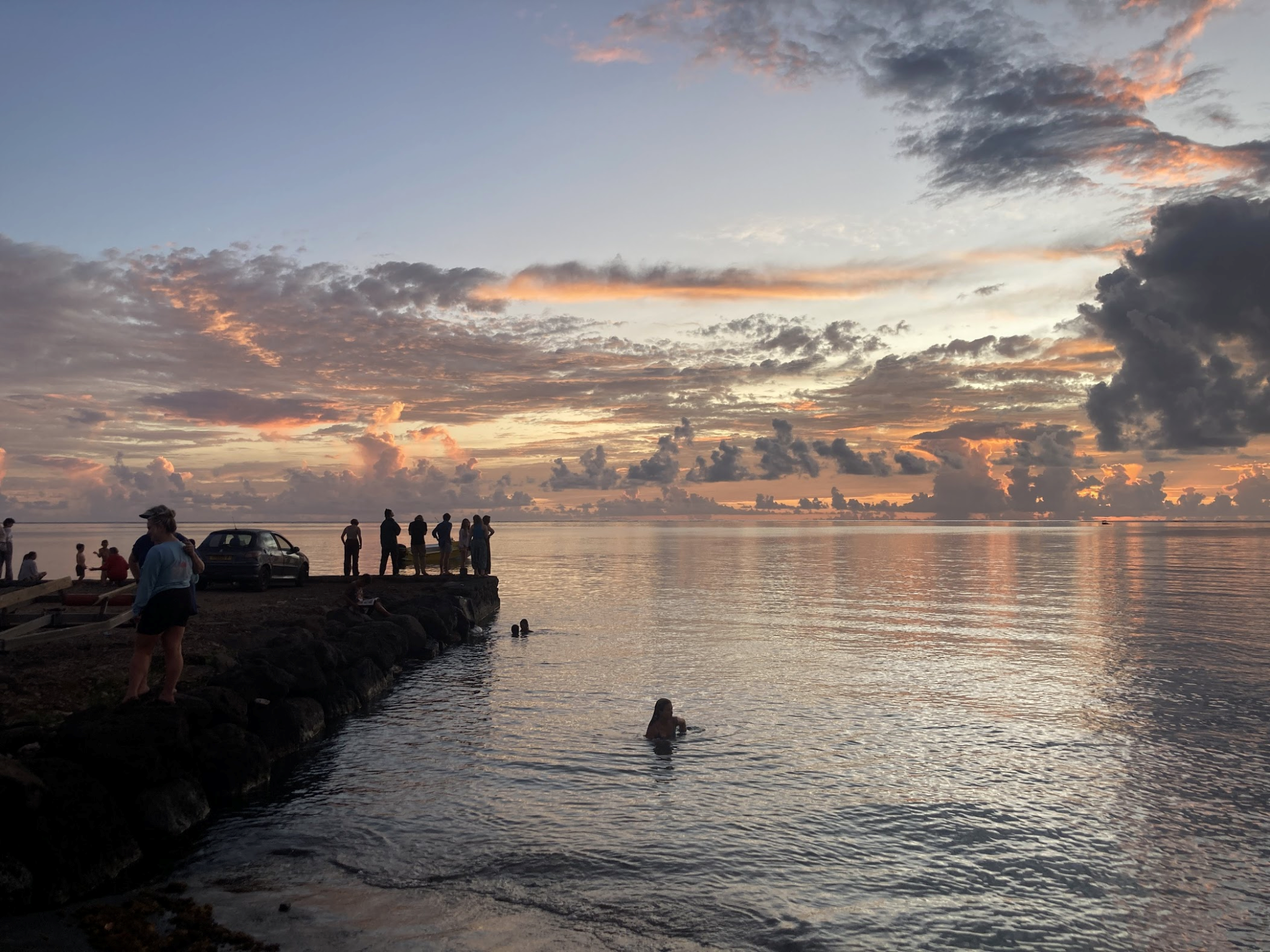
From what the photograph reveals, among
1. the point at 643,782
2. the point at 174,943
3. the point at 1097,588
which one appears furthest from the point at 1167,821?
the point at 1097,588

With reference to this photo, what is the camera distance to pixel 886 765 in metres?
13.2

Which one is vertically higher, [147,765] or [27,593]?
[27,593]

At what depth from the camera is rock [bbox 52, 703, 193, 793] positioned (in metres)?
9.65

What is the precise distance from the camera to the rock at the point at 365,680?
1808 cm

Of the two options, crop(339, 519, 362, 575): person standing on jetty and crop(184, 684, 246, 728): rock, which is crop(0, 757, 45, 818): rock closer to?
crop(184, 684, 246, 728): rock

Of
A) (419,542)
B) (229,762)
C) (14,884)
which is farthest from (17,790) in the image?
(419,542)

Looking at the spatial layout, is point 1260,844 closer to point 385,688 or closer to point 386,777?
point 386,777

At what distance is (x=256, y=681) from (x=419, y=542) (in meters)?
22.8

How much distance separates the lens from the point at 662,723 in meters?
14.6

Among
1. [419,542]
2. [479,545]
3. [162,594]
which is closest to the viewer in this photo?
[162,594]

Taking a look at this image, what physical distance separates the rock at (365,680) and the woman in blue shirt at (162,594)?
292 inches

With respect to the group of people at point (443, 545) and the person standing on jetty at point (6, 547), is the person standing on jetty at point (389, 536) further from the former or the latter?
the person standing on jetty at point (6, 547)

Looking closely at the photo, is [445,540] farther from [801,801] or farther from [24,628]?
[801,801]

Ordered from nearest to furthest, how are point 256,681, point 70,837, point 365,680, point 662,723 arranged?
point 70,837 < point 256,681 < point 662,723 < point 365,680
